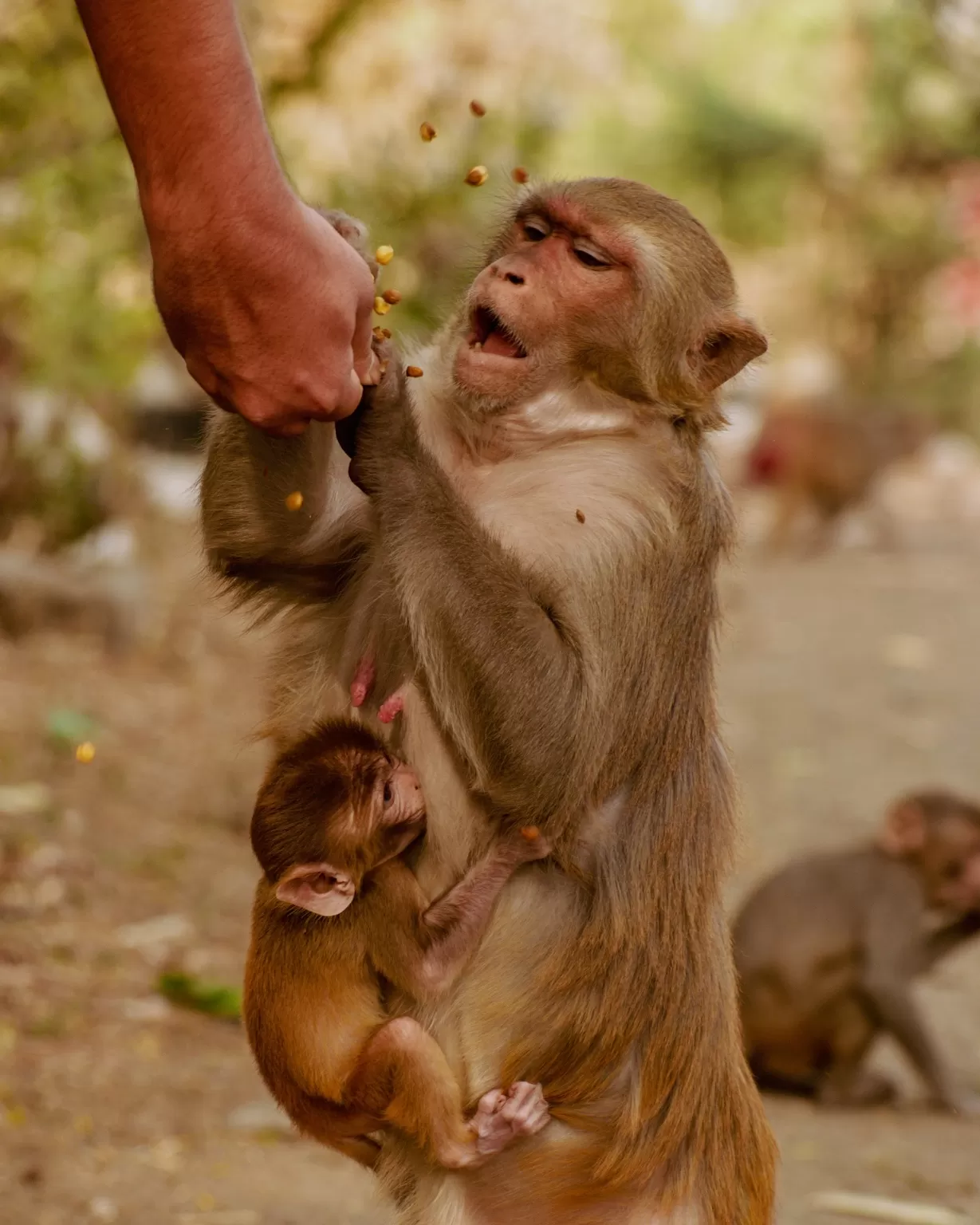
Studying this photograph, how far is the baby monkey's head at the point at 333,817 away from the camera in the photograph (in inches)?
124

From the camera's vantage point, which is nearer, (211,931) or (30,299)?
(211,931)

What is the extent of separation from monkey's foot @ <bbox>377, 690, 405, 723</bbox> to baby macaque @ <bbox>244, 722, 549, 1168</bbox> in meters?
0.05

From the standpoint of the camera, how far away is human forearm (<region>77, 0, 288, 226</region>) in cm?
265

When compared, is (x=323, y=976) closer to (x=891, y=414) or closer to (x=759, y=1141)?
(x=759, y=1141)

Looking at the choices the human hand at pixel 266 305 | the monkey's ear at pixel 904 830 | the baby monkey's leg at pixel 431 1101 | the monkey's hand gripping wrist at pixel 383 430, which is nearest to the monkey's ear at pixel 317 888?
the baby monkey's leg at pixel 431 1101

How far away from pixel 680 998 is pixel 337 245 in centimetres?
150

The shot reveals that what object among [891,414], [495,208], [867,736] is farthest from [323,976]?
[891,414]

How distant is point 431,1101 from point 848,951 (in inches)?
155

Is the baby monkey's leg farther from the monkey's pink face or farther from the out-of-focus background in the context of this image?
the monkey's pink face

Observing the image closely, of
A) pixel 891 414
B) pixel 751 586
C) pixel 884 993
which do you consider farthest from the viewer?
pixel 891 414

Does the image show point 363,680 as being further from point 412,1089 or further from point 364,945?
point 412,1089

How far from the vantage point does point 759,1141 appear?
367cm

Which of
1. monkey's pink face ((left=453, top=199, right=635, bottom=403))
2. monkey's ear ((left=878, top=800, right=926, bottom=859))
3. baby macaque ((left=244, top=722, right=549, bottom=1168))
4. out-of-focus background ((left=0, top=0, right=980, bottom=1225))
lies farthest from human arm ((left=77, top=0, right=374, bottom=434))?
monkey's ear ((left=878, top=800, right=926, bottom=859))

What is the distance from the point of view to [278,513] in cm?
321
